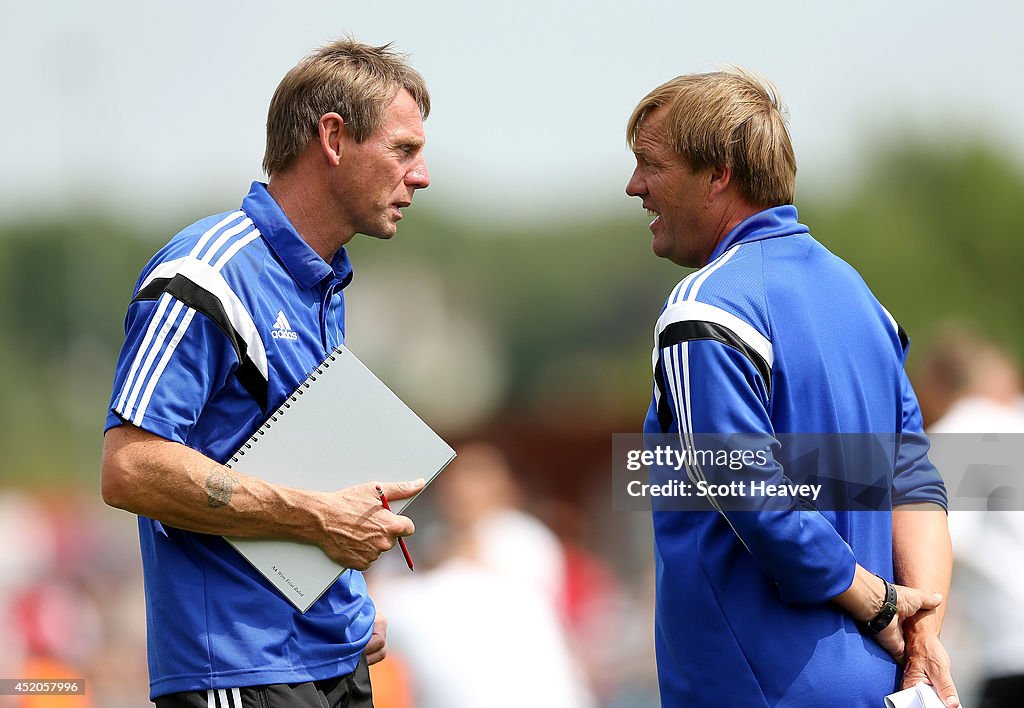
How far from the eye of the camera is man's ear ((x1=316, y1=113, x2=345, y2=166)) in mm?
3117

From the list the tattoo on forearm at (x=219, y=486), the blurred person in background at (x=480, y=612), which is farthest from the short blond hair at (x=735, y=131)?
the blurred person in background at (x=480, y=612)

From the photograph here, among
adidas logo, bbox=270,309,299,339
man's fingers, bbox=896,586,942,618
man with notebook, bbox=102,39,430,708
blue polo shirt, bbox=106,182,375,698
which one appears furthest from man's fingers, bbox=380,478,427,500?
man's fingers, bbox=896,586,942,618

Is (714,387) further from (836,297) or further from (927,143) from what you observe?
(927,143)

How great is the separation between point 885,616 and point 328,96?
1855 millimetres

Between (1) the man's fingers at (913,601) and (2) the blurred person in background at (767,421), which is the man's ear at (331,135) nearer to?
(2) the blurred person in background at (767,421)

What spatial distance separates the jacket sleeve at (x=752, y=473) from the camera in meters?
2.67

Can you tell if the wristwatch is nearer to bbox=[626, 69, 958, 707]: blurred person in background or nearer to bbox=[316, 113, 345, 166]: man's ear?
bbox=[626, 69, 958, 707]: blurred person in background

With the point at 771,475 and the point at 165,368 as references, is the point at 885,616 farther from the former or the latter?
the point at 165,368

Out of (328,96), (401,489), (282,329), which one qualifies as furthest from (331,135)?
(401,489)

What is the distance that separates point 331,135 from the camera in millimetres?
3133

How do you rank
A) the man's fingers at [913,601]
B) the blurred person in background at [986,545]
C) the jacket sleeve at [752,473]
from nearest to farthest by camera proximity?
the jacket sleeve at [752,473] < the man's fingers at [913,601] < the blurred person in background at [986,545]

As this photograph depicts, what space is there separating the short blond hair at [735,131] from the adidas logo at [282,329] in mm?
1043

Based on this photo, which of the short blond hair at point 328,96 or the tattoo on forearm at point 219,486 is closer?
the tattoo on forearm at point 219,486

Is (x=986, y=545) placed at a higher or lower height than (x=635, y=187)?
lower
